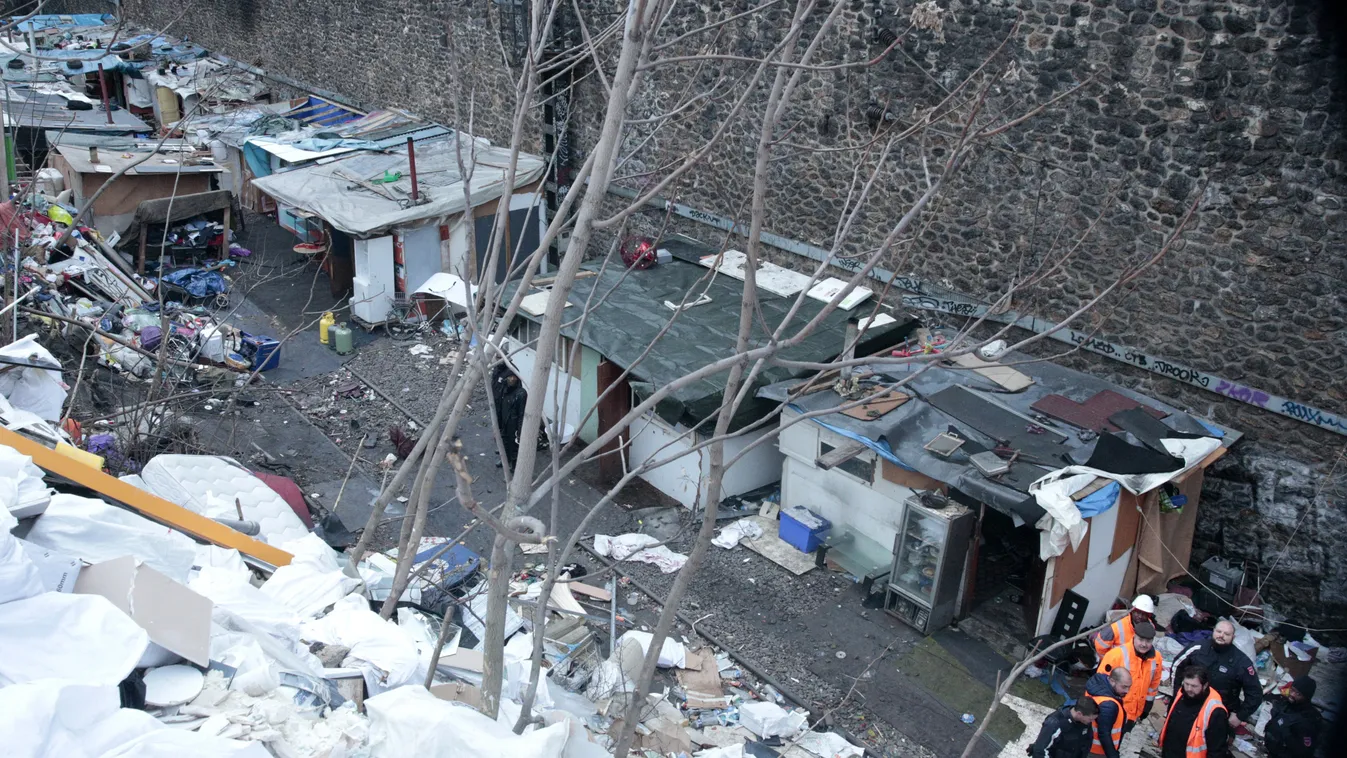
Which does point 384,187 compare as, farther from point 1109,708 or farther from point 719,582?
point 1109,708

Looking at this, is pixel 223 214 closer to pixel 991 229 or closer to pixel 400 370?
pixel 400 370

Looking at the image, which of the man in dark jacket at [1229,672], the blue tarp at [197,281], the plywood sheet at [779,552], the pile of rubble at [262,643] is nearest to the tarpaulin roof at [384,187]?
the blue tarp at [197,281]

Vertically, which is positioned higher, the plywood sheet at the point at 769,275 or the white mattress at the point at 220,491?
the plywood sheet at the point at 769,275

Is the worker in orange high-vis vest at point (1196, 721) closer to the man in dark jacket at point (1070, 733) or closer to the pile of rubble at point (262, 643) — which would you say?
the man in dark jacket at point (1070, 733)

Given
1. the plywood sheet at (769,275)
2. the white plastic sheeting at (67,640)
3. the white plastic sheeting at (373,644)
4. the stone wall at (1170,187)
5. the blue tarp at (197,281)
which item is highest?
the stone wall at (1170,187)

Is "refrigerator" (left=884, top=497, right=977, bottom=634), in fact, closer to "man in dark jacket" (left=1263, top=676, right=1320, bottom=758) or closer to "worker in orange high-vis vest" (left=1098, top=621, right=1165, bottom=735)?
"worker in orange high-vis vest" (left=1098, top=621, right=1165, bottom=735)

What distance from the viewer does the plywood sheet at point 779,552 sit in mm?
9359

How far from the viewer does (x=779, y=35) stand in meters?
11.9

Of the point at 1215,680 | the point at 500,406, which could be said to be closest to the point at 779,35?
the point at 500,406

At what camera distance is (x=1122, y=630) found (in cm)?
720

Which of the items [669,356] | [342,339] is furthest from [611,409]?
[342,339]

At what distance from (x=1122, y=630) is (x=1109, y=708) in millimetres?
793

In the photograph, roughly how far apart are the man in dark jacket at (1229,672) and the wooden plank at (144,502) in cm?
649

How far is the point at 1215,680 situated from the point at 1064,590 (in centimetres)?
128
